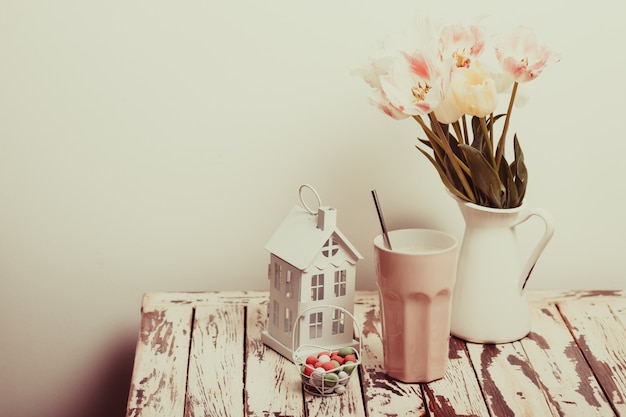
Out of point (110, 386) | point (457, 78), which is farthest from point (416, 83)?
point (110, 386)

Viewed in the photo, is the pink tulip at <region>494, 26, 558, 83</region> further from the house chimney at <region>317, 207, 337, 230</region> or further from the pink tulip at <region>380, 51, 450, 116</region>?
the house chimney at <region>317, 207, 337, 230</region>

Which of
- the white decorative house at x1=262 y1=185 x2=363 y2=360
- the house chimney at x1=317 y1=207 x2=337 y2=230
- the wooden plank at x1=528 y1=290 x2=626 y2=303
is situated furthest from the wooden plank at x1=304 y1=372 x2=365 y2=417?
the wooden plank at x1=528 y1=290 x2=626 y2=303

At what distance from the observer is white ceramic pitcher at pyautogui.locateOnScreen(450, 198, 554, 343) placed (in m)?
1.25

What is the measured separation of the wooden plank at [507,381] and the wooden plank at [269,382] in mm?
257

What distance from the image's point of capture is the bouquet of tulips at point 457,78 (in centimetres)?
112

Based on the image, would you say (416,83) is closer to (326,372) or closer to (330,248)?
(330,248)

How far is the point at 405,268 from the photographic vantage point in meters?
1.13

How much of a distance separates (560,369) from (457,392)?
17 centimetres

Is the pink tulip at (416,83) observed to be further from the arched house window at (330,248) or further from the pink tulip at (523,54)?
the arched house window at (330,248)

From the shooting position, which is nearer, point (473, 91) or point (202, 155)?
point (473, 91)

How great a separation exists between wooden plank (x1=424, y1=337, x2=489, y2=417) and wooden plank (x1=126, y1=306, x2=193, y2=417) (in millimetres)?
332

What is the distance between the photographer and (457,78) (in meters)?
1.15

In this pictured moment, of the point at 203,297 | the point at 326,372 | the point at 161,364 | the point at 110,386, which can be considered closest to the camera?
the point at 326,372

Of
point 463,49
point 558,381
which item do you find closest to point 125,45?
point 463,49
